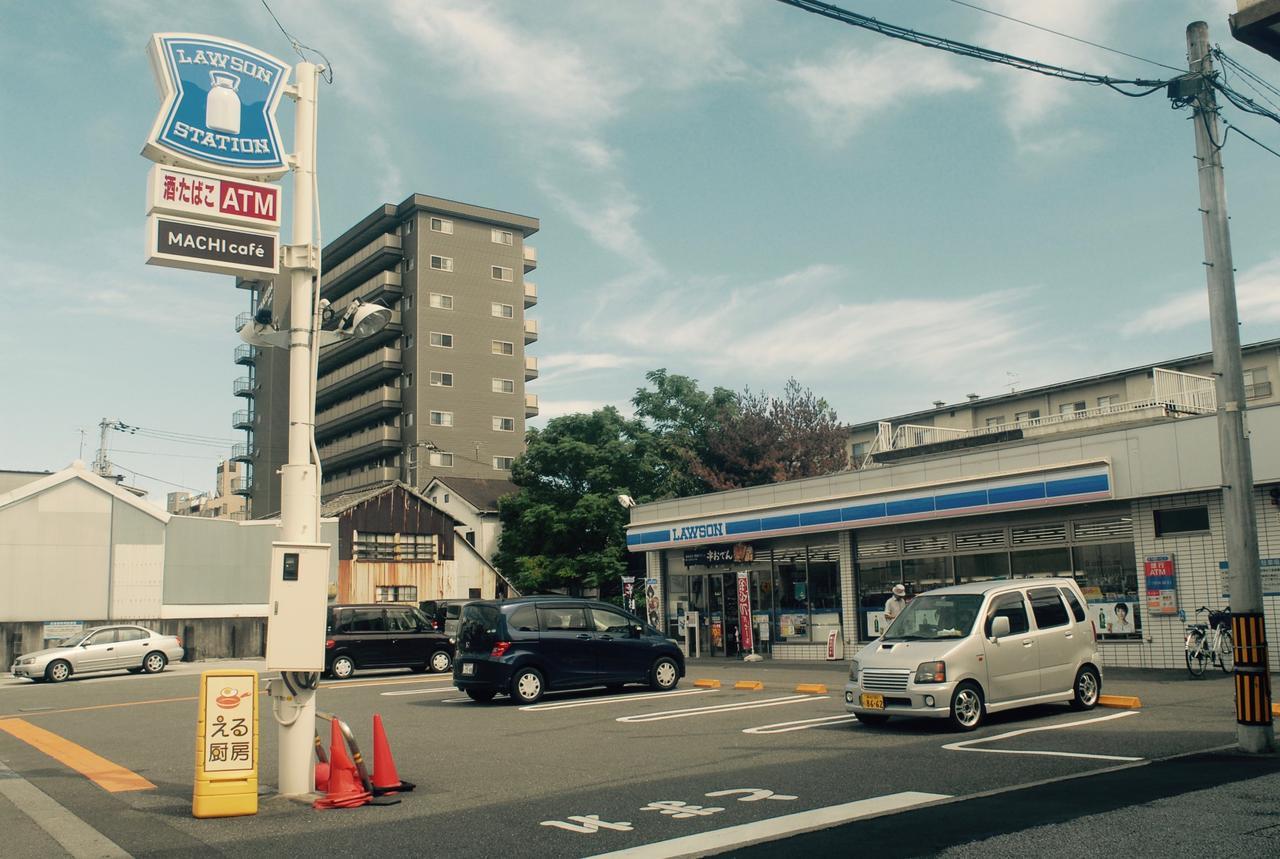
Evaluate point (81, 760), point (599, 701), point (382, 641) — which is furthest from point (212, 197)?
point (382, 641)

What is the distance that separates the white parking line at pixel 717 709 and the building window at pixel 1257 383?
3446 cm

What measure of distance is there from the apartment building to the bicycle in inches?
2073

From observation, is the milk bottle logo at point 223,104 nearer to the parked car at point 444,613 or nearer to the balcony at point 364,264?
the parked car at point 444,613

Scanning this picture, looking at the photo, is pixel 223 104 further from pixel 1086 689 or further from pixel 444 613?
pixel 444 613

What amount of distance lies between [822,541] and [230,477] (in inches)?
4198

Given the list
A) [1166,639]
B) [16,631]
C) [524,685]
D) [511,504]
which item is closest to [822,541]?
[1166,639]

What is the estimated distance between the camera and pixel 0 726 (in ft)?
55.6

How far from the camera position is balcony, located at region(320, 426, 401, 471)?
228ft

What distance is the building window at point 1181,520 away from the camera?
64.0 ft

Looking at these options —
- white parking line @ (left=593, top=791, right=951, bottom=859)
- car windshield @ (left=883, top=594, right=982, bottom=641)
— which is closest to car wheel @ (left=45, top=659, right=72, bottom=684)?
car windshield @ (left=883, top=594, right=982, bottom=641)

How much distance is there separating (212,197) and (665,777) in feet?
22.4

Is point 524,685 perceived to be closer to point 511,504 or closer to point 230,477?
point 511,504

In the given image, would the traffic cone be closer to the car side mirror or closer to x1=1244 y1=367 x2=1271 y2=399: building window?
the car side mirror

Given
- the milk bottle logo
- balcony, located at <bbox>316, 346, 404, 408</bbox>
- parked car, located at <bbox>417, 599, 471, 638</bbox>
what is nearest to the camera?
the milk bottle logo
